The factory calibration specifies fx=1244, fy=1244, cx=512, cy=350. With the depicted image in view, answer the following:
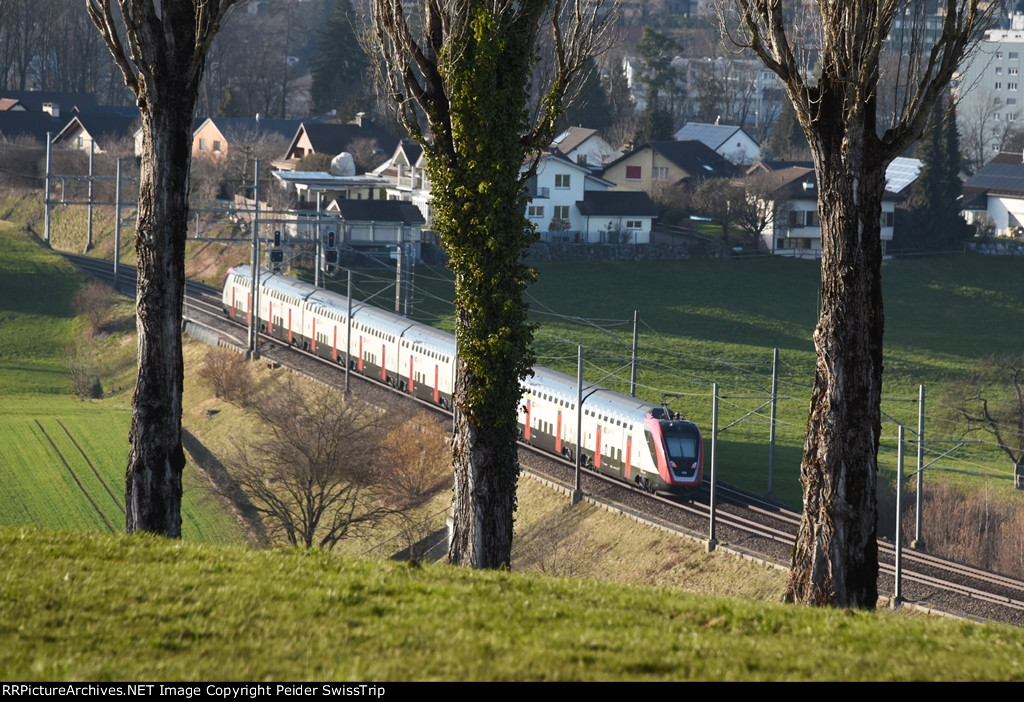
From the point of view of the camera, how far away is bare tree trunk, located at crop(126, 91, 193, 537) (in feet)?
46.6

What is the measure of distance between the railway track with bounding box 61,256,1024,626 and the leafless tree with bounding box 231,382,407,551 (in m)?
4.58

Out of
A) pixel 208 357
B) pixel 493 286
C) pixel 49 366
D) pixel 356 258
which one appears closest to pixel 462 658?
pixel 493 286

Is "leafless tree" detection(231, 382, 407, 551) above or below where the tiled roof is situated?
below

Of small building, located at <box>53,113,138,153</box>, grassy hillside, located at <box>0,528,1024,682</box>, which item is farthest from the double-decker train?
small building, located at <box>53,113,138,153</box>

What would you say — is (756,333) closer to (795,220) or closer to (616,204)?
(616,204)

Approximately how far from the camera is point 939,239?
82.6 m

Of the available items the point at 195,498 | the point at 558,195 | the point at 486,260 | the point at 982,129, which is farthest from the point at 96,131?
the point at 982,129

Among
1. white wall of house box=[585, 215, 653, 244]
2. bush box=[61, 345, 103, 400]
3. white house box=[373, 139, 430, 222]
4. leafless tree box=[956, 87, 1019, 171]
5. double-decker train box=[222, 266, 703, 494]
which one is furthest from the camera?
leafless tree box=[956, 87, 1019, 171]

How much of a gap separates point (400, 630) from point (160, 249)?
7109 mm

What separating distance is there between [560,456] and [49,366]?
94.3 feet

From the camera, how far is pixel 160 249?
46.6ft

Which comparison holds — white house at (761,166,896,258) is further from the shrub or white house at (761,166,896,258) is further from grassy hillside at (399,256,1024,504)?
the shrub

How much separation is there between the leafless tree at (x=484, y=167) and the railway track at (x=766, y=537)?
581 inches

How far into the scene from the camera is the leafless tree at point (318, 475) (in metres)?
34.9
